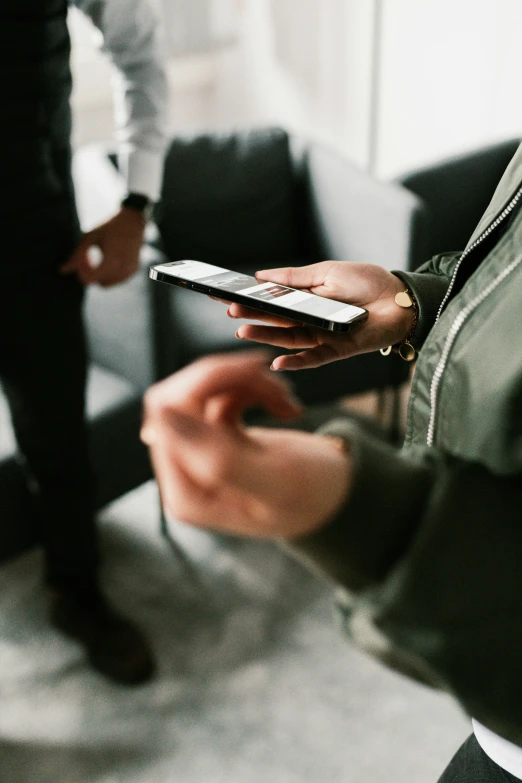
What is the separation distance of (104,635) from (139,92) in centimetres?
101

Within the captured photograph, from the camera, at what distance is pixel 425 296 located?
2.32ft

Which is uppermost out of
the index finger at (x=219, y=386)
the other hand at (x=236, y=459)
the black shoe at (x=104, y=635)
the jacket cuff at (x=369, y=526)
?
the index finger at (x=219, y=386)

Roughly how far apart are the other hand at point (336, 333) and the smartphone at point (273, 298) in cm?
2

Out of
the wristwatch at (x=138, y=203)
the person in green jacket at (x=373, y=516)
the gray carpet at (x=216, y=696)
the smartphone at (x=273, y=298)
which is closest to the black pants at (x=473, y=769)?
the person in green jacket at (x=373, y=516)

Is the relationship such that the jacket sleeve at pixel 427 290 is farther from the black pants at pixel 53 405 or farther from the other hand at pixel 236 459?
the black pants at pixel 53 405

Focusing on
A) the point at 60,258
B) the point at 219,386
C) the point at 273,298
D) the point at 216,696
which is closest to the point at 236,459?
the point at 219,386

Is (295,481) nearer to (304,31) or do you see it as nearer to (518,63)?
(518,63)

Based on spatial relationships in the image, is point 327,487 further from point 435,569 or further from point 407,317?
point 407,317

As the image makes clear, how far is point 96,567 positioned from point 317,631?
18.3 inches

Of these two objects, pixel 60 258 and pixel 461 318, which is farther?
pixel 60 258

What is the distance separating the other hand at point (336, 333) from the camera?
68 cm

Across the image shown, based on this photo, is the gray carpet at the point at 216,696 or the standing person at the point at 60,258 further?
the gray carpet at the point at 216,696

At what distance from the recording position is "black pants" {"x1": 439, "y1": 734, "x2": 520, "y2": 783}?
2.00 feet

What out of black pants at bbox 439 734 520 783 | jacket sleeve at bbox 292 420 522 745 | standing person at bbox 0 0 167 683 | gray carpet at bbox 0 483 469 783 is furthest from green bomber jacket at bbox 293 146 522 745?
gray carpet at bbox 0 483 469 783
